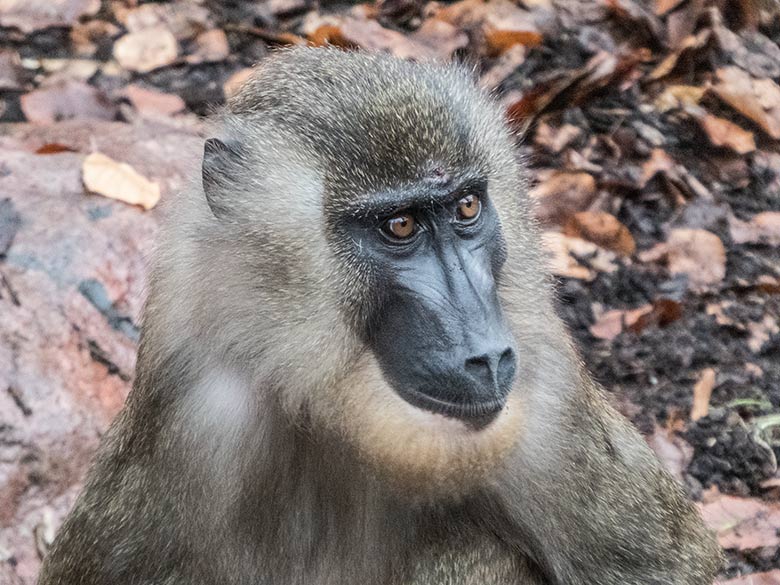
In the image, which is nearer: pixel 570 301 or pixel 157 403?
pixel 157 403

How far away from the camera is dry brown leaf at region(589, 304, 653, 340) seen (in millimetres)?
5434

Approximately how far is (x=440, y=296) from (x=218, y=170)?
729mm

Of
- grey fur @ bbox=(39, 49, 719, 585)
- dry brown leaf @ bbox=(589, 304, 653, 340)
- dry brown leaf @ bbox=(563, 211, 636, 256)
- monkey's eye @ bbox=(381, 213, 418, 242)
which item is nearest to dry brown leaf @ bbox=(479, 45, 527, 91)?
dry brown leaf @ bbox=(563, 211, 636, 256)

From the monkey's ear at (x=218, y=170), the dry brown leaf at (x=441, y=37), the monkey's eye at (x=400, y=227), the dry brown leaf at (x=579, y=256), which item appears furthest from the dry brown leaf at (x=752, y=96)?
the monkey's ear at (x=218, y=170)

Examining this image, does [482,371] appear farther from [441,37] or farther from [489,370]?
[441,37]

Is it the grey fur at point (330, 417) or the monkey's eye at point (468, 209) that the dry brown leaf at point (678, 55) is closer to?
the grey fur at point (330, 417)

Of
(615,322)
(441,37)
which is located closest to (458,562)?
(615,322)

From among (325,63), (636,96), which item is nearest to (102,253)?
(325,63)

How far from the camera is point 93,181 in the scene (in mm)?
5125

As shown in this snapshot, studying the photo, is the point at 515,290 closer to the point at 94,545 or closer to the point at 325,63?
the point at 325,63

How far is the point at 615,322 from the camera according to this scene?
5.48 m

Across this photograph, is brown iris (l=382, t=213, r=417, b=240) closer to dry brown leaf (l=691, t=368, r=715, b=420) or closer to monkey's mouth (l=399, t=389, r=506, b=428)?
monkey's mouth (l=399, t=389, r=506, b=428)

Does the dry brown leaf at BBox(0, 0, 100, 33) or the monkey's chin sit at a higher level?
the monkey's chin

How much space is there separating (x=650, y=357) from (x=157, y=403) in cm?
Answer: 280
